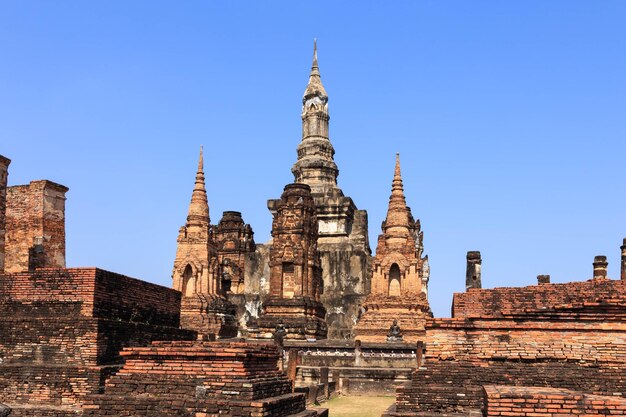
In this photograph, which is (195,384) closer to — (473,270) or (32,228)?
(32,228)

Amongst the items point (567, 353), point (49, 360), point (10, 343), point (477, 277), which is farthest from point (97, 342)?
point (477, 277)

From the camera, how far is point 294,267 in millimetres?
30672

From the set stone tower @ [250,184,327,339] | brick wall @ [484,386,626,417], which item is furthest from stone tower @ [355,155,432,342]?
brick wall @ [484,386,626,417]

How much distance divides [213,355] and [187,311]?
878 inches

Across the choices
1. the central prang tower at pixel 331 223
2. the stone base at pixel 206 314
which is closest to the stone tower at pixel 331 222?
the central prang tower at pixel 331 223

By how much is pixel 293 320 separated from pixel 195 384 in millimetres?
19711

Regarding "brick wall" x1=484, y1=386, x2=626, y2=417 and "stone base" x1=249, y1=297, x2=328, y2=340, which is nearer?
"brick wall" x1=484, y1=386, x2=626, y2=417

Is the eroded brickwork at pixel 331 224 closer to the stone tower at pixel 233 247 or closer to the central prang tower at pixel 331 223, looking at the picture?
the central prang tower at pixel 331 223

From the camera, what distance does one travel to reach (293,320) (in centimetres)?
2917

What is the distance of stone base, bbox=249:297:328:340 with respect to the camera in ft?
94.6

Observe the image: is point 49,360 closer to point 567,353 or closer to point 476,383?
point 476,383

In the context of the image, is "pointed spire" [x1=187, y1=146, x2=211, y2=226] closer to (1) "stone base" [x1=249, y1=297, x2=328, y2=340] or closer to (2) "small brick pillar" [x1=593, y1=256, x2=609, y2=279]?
(1) "stone base" [x1=249, y1=297, x2=328, y2=340]

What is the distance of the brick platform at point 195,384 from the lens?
927cm

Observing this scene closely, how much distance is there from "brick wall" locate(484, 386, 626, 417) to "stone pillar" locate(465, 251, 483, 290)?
1760 cm
